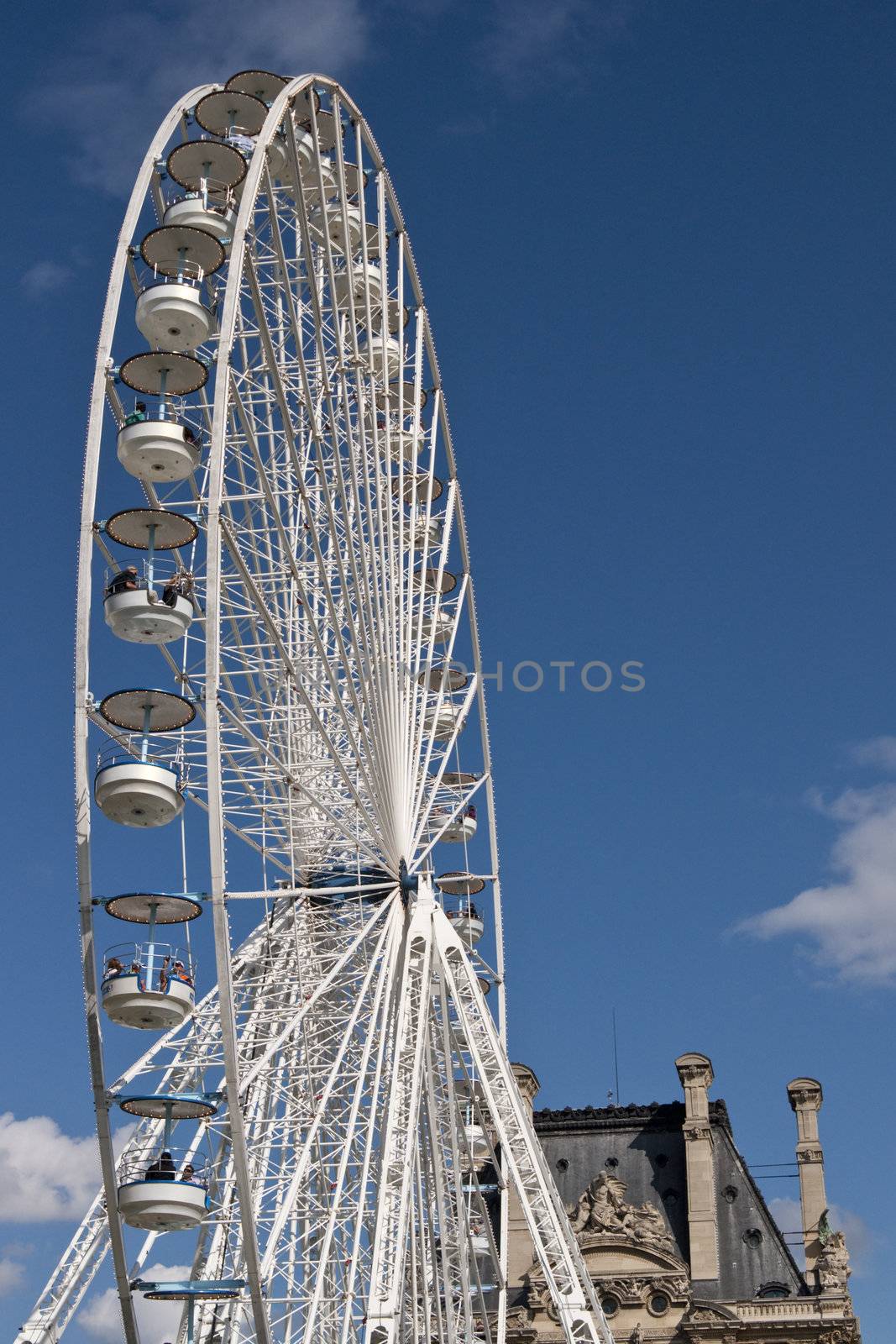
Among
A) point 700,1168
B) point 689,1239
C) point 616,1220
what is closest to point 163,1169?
point 616,1220

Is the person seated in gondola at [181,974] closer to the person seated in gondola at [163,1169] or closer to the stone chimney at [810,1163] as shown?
the person seated in gondola at [163,1169]

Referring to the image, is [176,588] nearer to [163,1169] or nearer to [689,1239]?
[163,1169]

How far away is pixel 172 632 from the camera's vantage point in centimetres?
3969

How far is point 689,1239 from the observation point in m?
62.5

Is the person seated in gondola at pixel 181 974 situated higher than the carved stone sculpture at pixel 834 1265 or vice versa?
the person seated in gondola at pixel 181 974

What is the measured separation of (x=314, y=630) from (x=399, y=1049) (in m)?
8.69

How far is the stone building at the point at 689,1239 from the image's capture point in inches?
2324

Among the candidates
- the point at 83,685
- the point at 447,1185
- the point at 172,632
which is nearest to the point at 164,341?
the point at 172,632

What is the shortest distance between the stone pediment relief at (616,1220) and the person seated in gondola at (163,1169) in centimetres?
2664

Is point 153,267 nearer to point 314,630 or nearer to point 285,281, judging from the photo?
point 285,281

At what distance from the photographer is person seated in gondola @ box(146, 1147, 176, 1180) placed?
37.6 m

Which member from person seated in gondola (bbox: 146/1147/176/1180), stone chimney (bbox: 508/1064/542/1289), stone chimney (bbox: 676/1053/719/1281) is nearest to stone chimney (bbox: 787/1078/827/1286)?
stone chimney (bbox: 676/1053/719/1281)

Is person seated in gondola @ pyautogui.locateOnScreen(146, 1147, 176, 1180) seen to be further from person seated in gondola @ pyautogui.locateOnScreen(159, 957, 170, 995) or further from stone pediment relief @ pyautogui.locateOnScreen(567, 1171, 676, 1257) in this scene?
stone pediment relief @ pyautogui.locateOnScreen(567, 1171, 676, 1257)

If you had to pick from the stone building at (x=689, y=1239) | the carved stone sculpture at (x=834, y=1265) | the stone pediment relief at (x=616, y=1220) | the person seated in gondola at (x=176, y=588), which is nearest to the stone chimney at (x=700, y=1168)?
the stone building at (x=689, y=1239)
